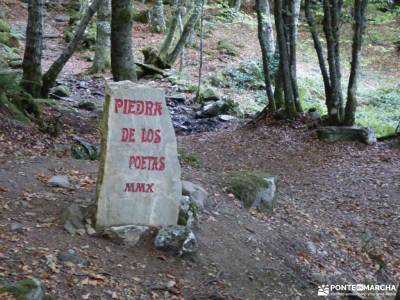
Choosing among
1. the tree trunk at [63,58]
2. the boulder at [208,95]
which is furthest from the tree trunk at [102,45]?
the tree trunk at [63,58]

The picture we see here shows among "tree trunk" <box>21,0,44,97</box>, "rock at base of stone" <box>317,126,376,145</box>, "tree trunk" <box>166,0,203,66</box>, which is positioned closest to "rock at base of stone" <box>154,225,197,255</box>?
"tree trunk" <box>21,0,44,97</box>

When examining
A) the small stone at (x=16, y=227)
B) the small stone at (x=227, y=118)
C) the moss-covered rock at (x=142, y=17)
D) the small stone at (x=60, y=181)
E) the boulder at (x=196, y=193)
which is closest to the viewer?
the small stone at (x=16, y=227)

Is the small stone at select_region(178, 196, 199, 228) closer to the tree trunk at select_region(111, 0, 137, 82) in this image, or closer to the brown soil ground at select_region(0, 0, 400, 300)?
the brown soil ground at select_region(0, 0, 400, 300)

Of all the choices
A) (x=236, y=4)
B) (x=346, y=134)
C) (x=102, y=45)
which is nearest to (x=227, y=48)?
(x=236, y=4)

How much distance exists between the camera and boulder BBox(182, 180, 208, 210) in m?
6.60

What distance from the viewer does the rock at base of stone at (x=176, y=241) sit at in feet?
17.6

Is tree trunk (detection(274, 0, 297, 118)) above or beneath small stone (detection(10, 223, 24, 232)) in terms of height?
above

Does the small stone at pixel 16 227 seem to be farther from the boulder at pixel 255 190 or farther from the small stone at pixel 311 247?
the small stone at pixel 311 247

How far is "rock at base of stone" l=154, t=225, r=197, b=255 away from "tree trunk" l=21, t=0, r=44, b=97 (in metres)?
6.21

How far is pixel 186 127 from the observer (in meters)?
14.3

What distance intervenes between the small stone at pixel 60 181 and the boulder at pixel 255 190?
2.26 m

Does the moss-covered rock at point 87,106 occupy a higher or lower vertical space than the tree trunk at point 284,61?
lower

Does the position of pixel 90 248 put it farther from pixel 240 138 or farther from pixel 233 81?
pixel 233 81

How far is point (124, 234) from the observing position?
535 centimetres
